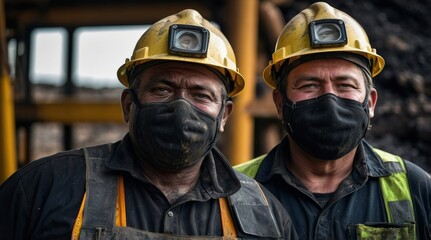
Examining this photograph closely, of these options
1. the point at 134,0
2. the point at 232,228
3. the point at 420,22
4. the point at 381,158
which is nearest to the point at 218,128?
the point at 232,228

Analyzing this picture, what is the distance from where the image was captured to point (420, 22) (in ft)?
34.3

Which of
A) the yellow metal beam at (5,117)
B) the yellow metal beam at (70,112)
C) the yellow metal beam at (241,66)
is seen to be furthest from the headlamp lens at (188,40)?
the yellow metal beam at (70,112)

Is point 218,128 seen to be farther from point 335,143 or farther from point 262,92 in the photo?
point 262,92

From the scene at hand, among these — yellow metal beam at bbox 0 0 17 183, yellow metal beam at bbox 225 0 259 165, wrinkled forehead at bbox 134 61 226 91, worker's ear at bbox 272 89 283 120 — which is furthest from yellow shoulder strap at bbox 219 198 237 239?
yellow metal beam at bbox 0 0 17 183

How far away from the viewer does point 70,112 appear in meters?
8.21

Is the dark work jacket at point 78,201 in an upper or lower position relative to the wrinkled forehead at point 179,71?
lower

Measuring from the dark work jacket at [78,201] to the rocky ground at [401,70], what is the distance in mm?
4721

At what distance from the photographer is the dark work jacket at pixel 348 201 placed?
Result: 343 cm

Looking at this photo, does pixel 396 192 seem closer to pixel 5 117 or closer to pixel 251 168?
pixel 251 168

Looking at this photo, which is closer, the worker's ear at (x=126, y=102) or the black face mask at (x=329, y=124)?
the worker's ear at (x=126, y=102)

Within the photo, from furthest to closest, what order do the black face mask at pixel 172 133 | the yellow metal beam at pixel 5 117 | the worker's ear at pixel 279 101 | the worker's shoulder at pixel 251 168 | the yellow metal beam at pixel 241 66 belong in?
the yellow metal beam at pixel 5 117, the yellow metal beam at pixel 241 66, the worker's shoulder at pixel 251 168, the worker's ear at pixel 279 101, the black face mask at pixel 172 133

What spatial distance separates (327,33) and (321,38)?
0.06 meters

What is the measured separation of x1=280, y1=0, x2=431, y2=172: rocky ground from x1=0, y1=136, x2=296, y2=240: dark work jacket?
4.72 meters

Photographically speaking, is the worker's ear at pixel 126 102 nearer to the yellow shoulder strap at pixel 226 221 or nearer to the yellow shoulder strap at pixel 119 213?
the yellow shoulder strap at pixel 119 213
